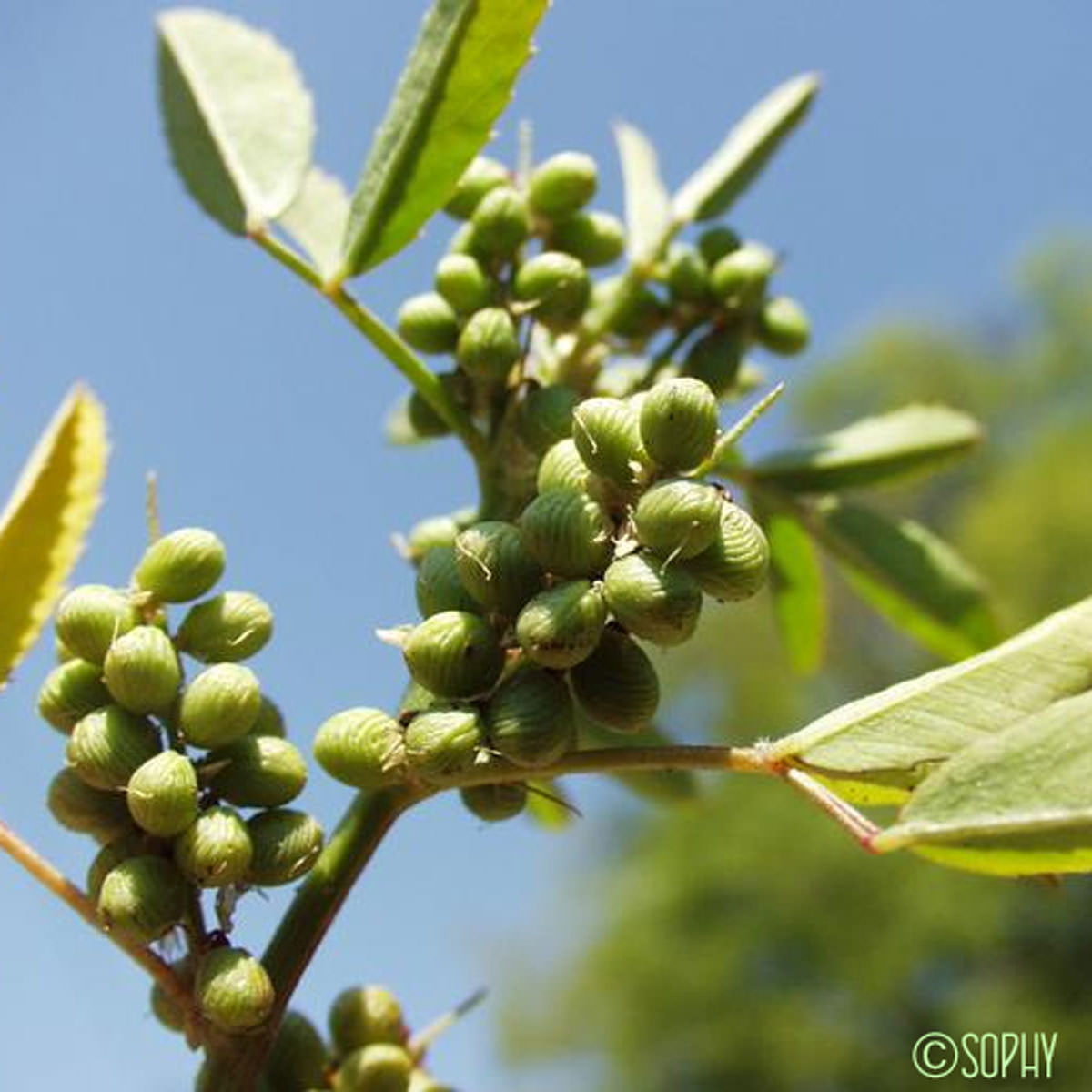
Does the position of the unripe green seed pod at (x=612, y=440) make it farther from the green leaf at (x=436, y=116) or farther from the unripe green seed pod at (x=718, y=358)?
the unripe green seed pod at (x=718, y=358)

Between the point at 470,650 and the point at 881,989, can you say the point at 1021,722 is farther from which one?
the point at 881,989

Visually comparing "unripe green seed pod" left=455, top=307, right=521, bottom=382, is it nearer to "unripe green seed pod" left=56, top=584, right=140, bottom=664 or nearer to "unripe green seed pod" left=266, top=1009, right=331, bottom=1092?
"unripe green seed pod" left=56, top=584, right=140, bottom=664

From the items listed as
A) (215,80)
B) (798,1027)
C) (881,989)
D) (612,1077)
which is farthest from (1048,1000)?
(215,80)

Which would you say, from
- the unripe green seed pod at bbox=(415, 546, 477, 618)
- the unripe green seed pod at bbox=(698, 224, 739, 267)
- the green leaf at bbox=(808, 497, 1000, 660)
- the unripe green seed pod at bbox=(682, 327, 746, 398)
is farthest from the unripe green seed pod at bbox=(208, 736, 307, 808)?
the green leaf at bbox=(808, 497, 1000, 660)

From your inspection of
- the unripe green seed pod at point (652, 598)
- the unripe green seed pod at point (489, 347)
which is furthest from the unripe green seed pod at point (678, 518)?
the unripe green seed pod at point (489, 347)

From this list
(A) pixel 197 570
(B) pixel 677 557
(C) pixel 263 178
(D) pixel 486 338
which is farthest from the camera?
(C) pixel 263 178

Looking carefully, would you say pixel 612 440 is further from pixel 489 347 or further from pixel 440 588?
pixel 489 347
